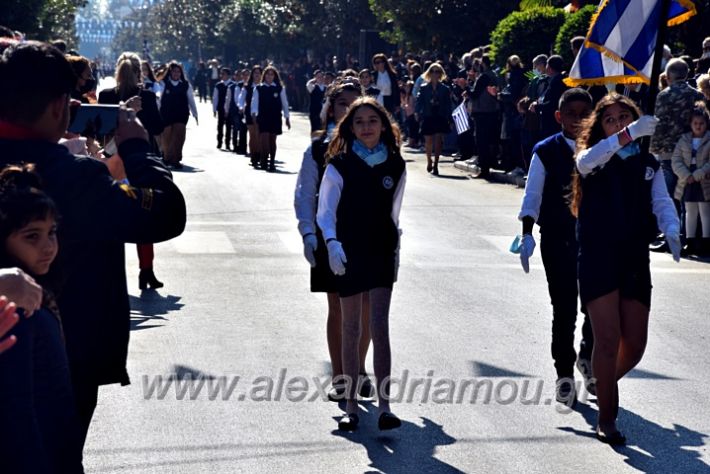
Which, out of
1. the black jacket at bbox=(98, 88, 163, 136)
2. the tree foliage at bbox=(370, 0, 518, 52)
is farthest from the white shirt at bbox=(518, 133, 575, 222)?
the tree foliage at bbox=(370, 0, 518, 52)

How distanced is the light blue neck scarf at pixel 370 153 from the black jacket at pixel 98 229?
263cm

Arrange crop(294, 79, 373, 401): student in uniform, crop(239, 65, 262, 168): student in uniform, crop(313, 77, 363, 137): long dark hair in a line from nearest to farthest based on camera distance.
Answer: crop(294, 79, 373, 401): student in uniform
crop(313, 77, 363, 137): long dark hair
crop(239, 65, 262, 168): student in uniform

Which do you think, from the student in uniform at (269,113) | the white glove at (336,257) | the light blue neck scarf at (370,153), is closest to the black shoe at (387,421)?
the white glove at (336,257)

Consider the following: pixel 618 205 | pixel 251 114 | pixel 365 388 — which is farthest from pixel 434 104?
pixel 618 205

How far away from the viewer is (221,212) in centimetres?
1655

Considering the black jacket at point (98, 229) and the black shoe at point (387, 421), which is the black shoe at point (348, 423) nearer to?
the black shoe at point (387, 421)

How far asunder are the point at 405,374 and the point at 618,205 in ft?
6.35

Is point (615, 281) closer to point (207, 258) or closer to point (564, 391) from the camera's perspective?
point (564, 391)

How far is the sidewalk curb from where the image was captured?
66.6 feet

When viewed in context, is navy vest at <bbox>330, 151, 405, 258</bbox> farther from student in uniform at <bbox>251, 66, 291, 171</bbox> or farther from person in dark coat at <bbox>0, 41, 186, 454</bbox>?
student in uniform at <bbox>251, 66, 291, 171</bbox>

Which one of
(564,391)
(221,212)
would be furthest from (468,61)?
(564,391)

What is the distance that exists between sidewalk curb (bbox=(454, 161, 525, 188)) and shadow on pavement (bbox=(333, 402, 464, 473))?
A: 1318 cm

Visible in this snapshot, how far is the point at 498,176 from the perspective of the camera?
850 inches

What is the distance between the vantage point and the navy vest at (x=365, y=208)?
22.6ft
